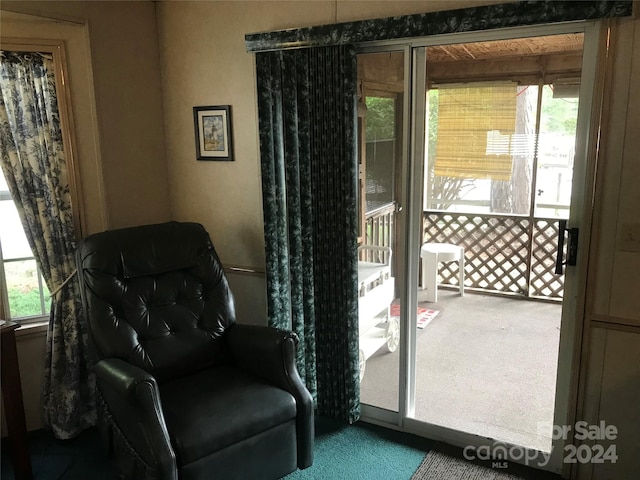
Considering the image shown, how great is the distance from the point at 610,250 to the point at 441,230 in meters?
3.00

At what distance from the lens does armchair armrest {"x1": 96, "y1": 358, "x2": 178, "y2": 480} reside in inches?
72.1

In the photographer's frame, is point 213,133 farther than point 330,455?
Yes

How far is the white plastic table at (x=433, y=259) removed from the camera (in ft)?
15.4

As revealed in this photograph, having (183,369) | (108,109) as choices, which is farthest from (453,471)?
(108,109)

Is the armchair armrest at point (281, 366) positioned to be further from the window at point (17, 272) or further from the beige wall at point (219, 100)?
the window at point (17, 272)

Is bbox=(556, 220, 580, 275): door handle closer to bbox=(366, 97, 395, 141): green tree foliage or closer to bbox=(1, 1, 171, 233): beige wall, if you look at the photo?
bbox=(366, 97, 395, 141): green tree foliage

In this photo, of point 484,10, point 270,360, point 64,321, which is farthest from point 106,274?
point 484,10

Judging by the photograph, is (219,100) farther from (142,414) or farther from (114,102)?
(142,414)

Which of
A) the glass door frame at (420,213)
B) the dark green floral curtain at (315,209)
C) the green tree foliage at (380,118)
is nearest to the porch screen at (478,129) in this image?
the green tree foliage at (380,118)

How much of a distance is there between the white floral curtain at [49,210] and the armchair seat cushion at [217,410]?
75 centimetres

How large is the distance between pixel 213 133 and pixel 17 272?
1.29 metres

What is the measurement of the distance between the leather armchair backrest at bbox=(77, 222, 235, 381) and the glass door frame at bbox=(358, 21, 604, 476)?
961 millimetres

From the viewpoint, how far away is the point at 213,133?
9.86 feet

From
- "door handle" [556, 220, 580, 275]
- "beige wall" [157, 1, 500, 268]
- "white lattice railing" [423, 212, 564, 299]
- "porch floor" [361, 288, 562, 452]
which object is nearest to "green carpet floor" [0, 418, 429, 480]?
"porch floor" [361, 288, 562, 452]
